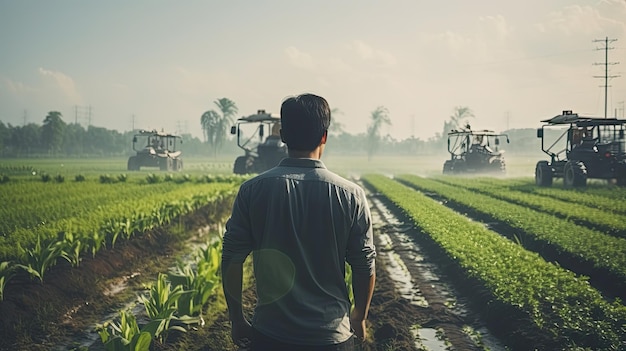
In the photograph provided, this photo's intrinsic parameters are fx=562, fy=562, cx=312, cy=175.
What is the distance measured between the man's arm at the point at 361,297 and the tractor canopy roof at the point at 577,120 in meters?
20.1

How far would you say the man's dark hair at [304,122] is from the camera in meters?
2.51

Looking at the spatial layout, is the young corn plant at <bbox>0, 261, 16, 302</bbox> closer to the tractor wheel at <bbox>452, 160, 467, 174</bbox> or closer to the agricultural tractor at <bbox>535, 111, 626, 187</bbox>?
the agricultural tractor at <bbox>535, 111, 626, 187</bbox>

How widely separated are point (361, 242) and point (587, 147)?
853 inches

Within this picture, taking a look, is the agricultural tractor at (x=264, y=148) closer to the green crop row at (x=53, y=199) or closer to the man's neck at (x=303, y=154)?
the green crop row at (x=53, y=199)

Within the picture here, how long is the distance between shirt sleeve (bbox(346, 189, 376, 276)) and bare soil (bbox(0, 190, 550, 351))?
3.22m

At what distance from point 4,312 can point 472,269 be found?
231 inches

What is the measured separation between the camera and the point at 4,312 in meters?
6.00

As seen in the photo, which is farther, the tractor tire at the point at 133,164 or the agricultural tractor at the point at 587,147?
the tractor tire at the point at 133,164

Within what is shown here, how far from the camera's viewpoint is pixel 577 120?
20.9m

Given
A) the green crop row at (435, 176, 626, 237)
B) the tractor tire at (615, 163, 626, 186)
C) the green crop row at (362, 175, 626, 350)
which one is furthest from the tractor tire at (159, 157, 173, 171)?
the green crop row at (362, 175, 626, 350)

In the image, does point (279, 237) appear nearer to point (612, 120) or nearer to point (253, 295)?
point (253, 295)

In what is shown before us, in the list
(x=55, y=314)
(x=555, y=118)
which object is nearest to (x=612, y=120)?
(x=555, y=118)

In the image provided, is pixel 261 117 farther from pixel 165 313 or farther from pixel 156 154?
pixel 165 313

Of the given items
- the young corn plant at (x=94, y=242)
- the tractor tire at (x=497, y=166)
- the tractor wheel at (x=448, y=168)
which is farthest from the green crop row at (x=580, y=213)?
the tractor wheel at (x=448, y=168)
